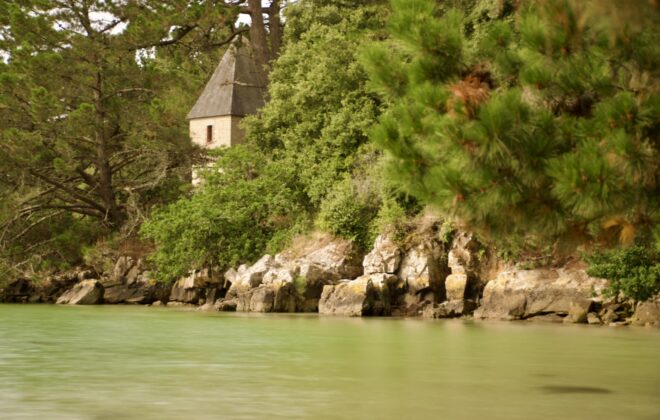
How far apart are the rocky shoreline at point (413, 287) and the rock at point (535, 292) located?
0.02 meters

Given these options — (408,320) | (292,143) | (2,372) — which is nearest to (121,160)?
(292,143)

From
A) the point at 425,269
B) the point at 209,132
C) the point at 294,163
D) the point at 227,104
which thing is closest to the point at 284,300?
the point at 425,269

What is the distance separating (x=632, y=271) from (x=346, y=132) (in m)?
10.6

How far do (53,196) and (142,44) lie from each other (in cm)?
584

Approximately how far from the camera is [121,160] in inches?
1382

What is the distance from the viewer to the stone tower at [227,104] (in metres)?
38.7

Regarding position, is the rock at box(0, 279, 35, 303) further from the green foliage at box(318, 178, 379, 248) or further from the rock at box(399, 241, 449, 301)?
the rock at box(399, 241, 449, 301)

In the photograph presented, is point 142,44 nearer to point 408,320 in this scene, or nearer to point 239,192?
point 239,192

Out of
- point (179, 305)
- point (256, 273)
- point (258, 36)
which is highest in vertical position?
point (258, 36)

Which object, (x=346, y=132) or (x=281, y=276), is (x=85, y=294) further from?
(x=346, y=132)

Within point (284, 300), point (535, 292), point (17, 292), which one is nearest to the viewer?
point (535, 292)

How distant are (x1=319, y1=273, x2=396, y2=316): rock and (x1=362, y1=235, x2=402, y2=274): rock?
243mm

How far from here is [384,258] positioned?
24.0 meters

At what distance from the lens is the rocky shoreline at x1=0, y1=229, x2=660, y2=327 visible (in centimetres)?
2065
